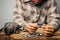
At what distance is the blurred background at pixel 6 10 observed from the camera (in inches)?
71.6

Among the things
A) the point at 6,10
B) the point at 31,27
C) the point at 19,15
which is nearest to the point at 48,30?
the point at 31,27

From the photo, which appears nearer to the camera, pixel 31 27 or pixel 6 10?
pixel 31 27

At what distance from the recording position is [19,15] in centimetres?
179

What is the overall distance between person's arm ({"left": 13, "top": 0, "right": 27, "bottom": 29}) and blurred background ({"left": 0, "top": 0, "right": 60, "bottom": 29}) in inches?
1.5

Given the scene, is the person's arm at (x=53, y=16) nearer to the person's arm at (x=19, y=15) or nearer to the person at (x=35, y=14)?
the person at (x=35, y=14)

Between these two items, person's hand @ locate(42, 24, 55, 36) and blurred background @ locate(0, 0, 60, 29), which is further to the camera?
blurred background @ locate(0, 0, 60, 29)

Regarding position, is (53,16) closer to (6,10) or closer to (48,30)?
(48,30)

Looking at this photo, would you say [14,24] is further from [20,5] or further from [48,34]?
[48,34]

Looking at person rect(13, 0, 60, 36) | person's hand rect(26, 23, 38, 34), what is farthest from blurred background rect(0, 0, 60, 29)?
person's hand rect(26, 23, 38, 34)

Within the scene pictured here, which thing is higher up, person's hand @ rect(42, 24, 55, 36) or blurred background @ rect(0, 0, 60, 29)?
blurred background @ rect(0, 0, 60, 29)

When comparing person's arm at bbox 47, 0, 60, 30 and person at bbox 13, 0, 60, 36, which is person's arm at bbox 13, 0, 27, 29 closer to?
person at bbox 13, 0, 60, 36

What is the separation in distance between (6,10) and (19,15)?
0.13 m

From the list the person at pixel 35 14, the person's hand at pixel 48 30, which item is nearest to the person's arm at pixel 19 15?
the person at pixel 35 14

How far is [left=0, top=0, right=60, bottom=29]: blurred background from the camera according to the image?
182cm
